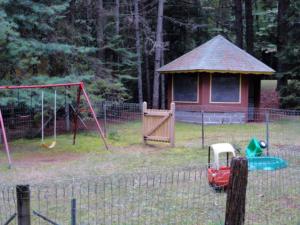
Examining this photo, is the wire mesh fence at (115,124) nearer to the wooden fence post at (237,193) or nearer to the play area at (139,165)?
the play area at (139,165)

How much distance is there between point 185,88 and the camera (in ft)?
71.1

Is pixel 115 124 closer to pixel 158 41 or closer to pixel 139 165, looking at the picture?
pixel 139 165

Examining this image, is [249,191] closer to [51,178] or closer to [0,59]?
[51,178]

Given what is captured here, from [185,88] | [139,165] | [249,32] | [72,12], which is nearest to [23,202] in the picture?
[139,165]

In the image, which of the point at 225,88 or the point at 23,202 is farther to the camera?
the point at 225,88

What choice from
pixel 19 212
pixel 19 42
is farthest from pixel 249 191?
pixel 19 42

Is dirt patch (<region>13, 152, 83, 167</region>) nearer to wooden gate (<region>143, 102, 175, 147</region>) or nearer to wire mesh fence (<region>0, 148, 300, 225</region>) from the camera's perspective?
wooden gate (<region>143, 102, 175, 147</region>)

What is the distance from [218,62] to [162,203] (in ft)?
48.5

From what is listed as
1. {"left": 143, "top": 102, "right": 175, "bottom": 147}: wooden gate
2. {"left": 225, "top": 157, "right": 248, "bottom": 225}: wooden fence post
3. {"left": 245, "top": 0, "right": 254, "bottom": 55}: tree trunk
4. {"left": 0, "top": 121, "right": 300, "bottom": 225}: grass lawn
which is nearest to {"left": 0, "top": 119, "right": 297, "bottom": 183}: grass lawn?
{"left": 0, "top": 121, "right": 300, "bottom": 225}: grass lawn

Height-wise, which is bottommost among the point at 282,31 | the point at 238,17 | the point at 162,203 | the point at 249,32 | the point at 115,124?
the point at 115,124

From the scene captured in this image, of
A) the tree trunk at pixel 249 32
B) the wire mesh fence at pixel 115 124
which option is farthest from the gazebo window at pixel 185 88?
the tree trunk at pixel 249 32

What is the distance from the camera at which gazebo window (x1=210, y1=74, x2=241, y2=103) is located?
20953 millimetres

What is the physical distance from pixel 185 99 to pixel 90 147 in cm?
930

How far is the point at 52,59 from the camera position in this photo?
16.0 metres
